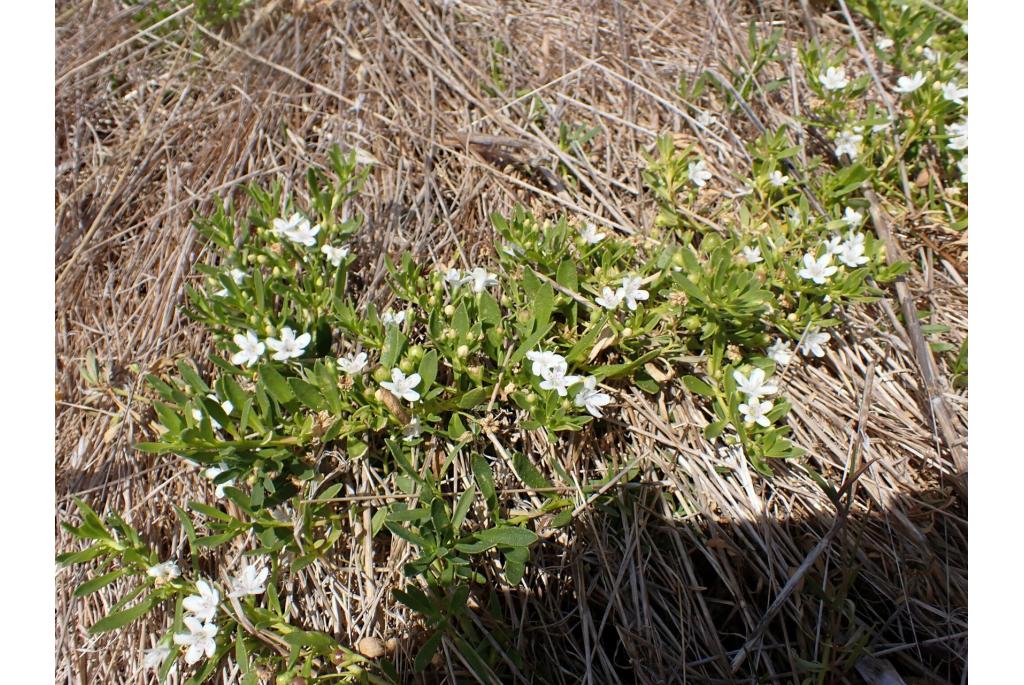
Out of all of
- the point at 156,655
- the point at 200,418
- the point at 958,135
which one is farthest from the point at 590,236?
the point at 156,655

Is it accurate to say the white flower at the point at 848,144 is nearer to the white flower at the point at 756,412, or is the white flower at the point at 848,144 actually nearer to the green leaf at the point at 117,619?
the white flower at the point at 756,412

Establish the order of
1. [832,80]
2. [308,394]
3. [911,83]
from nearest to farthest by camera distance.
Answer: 1. [308,394]
2. [911,83]
3. [832,80]

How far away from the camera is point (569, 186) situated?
277 centimetres

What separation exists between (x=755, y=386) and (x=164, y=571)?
6.75ft

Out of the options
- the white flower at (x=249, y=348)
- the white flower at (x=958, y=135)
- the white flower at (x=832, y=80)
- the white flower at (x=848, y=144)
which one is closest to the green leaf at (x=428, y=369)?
the white flower at (x=249, y=348)

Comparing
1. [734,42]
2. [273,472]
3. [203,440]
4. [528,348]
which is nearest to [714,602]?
[528,348]

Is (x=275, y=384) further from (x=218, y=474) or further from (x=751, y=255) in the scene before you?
(x=751, y=255)

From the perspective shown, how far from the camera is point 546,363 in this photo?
6.70ft

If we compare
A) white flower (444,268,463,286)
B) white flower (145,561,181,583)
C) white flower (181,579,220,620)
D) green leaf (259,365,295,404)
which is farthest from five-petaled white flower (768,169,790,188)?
white flower (145,561,181,583)

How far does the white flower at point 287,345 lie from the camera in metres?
2.17

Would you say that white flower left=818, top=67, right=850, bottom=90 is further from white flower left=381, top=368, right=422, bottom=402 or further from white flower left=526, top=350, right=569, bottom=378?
white flower left=381, top=368, right=422, bottom=402

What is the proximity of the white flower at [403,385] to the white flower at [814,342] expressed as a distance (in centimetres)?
144

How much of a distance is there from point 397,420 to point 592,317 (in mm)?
785

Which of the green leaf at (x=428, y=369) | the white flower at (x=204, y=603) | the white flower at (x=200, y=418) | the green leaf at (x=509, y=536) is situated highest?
the green leaf at (x=428, y=369)
